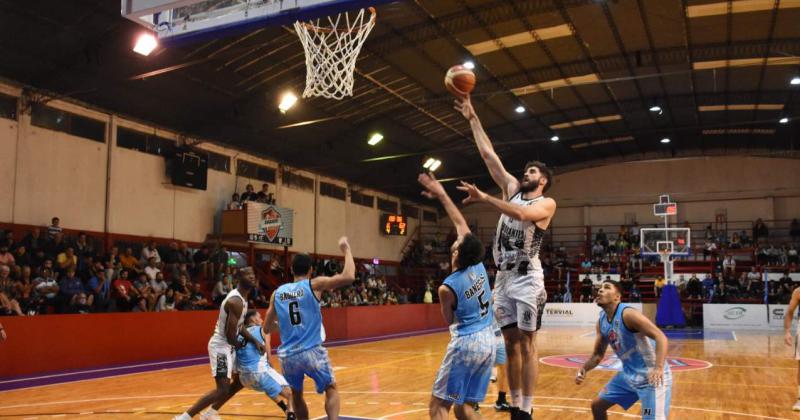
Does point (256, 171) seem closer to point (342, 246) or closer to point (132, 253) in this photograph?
point (132, 253)

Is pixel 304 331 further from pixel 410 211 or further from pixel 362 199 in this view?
pixel 410 211

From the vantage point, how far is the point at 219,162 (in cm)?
2253

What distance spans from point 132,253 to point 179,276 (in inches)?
93.7

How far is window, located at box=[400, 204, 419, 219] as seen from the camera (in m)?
35.1

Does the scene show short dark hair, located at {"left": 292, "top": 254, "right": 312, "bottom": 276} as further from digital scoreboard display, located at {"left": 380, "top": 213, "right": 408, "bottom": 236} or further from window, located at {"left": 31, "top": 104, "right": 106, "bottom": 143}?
digital scoreboard display, located at {"left": 380, "top": 213, "right": 408, "bottom": 236}

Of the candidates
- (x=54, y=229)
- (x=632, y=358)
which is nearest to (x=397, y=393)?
(x=632, y=358)

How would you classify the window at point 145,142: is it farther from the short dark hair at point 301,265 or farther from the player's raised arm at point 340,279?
the player's raised arm at point 340,279

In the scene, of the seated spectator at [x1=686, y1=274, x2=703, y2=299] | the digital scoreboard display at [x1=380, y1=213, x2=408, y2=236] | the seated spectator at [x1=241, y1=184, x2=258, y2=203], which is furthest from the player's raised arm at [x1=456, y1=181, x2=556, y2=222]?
the digital scoreboard display at [x1=380, y1=213, x2=408, y2=236]

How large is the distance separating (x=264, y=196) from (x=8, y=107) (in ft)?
28.1

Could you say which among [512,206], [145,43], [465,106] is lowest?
[512,206]

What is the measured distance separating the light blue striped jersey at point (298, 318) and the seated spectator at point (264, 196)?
55.9 feet

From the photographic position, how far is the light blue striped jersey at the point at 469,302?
5094mm

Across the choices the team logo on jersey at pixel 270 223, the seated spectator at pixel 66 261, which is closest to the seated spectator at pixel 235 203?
the team logo on jersey at pixel 270 223

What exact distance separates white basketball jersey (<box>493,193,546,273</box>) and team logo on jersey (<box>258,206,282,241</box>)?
17.3 m
